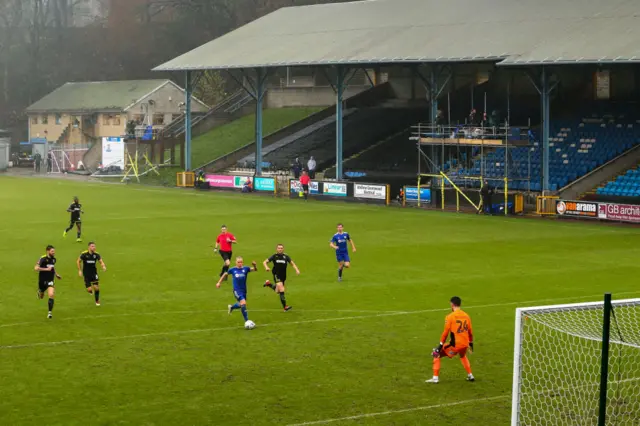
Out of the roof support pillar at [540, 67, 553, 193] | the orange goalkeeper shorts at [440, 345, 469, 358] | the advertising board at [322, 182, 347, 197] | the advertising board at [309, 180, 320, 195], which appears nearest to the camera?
the orange goalkeeper shorts at [440, 345, 469, 358]

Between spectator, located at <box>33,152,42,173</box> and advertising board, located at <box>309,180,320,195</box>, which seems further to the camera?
spectator, located at <box>33,152,42,173</box>

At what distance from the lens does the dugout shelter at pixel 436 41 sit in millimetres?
50656

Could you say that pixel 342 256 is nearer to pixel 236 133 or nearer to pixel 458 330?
pixel 458 330

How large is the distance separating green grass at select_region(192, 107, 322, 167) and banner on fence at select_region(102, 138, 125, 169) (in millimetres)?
5843

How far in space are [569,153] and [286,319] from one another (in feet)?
120

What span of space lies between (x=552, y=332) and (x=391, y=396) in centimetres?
548

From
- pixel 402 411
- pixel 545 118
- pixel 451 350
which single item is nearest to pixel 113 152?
pixel 545 118

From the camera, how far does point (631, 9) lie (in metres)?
54.2

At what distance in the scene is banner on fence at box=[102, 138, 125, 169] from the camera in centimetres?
8430

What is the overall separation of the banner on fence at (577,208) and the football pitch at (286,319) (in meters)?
1.78

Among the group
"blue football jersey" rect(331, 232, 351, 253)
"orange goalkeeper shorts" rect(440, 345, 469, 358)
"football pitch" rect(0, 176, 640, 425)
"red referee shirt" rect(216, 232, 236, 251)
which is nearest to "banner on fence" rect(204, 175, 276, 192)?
"football pitch" rect(0, 176, 640, 425)

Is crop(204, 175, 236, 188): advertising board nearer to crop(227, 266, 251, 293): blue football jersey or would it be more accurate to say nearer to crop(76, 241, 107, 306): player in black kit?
crop(76, 241, 107, 306): player in black kit

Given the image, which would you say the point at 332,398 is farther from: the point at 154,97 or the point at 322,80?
the point at 154,97

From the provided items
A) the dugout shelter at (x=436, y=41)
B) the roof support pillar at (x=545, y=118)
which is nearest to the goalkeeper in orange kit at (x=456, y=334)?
the dugout shelter at (x=436, y=41)
